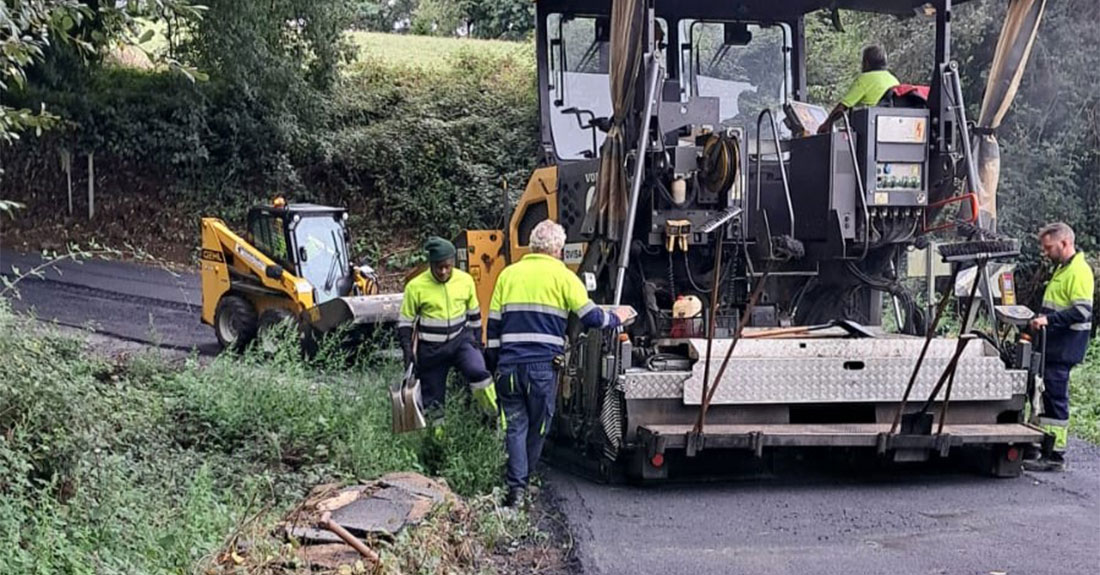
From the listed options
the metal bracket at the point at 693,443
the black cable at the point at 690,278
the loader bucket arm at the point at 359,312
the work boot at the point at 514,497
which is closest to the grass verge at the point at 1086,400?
the black cable at the point at 690,278

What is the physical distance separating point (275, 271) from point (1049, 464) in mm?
7697

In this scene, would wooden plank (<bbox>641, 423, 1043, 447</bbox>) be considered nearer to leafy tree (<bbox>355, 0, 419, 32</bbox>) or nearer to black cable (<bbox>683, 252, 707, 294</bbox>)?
black cable (<bbox>683, 252, 707, 294</bbox>)

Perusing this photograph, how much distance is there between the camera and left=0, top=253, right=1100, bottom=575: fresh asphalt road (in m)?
5.48

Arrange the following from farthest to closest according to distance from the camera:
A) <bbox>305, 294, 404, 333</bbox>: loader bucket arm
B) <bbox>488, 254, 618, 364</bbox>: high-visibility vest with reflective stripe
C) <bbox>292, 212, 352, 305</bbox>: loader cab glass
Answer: <bbox>292, 212, 352, 305</bbox>: loader cab glass → <bbox>305, 294, 404, 333</bbox>: loader bucket arm → <bbox>488, 254, 618, 364</bbox>: high-visibility vest with reflective stripe

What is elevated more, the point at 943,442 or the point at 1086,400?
the point at 943,442

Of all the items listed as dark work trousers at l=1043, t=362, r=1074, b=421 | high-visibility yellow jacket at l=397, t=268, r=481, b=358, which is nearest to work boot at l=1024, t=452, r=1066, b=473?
dark work trousers at l=1043, t=362, r=1074, b=421

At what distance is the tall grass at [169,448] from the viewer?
4863 mm

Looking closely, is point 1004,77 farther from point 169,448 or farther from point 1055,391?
point 169,448

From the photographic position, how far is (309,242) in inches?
479

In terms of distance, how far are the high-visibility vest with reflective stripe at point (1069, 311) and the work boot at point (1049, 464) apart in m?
0.65

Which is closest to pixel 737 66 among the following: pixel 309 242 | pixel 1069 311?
pixel 1069 311

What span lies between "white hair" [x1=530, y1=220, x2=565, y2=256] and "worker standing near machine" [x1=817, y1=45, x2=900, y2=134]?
6.52 ft

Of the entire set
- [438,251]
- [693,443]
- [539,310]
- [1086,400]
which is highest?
[438,251]

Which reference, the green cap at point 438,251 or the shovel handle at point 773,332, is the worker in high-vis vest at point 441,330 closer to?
the green cap at point 438,251
